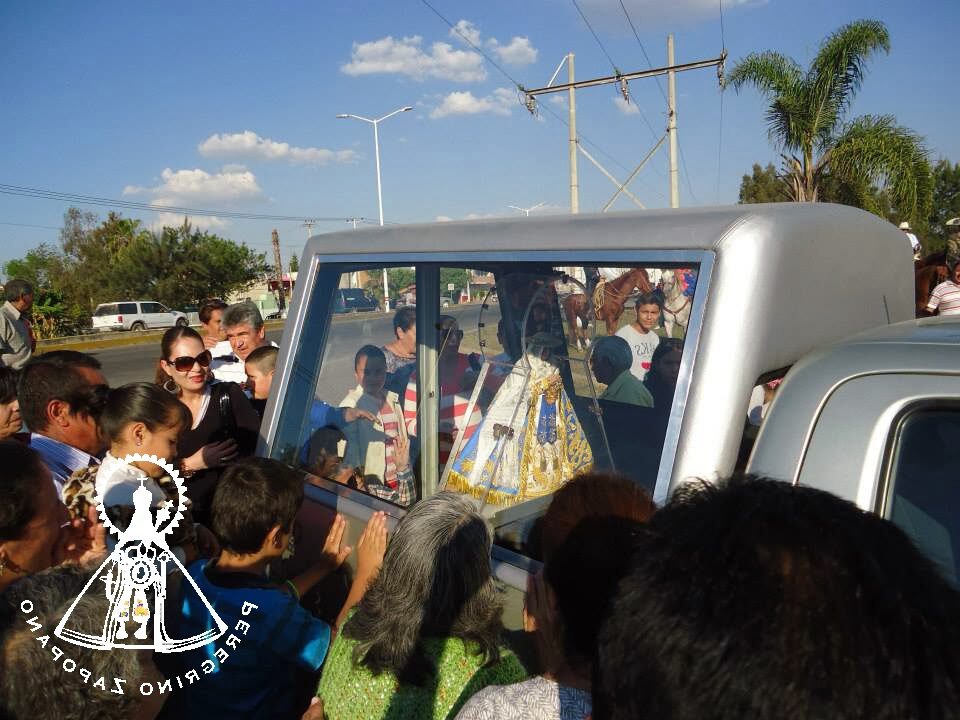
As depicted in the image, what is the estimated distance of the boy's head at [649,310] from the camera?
185cm

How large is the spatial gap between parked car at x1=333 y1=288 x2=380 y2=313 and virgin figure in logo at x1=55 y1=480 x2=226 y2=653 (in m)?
0.94

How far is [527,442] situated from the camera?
2166 millimetres

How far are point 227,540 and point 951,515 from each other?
6.38 ft

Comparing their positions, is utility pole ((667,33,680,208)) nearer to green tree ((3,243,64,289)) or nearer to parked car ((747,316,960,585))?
parked car ((747,316,960,585))

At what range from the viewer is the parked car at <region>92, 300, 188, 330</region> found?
36.9 metres

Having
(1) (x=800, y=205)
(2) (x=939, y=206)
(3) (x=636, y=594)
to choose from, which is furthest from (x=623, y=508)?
(2) (x=939, y=206)

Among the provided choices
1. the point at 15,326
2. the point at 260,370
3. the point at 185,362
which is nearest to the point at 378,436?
the point at 185,362

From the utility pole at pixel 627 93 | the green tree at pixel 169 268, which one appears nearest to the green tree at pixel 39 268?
the green tree at pixel 169 268

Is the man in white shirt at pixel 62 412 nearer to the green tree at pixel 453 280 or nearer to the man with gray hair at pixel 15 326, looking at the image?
the green tree at pixel 453 280

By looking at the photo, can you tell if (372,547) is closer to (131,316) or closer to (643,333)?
(643,333)

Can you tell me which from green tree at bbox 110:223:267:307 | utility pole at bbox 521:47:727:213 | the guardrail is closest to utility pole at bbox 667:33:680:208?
utility pole at bbox 521:47:727:213

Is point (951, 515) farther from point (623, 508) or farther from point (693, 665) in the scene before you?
point (693, 665)

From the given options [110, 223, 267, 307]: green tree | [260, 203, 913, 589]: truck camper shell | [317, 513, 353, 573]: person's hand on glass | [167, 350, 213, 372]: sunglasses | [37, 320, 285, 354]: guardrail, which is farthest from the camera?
[110, 223, 267, 307]: green tree

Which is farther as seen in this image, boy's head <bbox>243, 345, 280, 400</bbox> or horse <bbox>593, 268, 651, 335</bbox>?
boy's head <bbox>243, 345, 280, 400</bbox>
